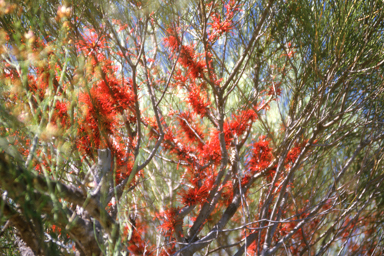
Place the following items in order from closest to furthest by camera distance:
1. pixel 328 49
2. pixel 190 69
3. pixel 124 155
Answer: pixel 328 49 → pixel 124 155 → pixel 190 69

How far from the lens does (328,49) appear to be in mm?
1217

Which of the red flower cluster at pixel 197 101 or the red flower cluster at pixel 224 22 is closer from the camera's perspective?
the red flower cluster at pixel 224 22

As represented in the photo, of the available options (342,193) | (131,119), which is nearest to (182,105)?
(131,119)

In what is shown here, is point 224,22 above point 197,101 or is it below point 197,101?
above

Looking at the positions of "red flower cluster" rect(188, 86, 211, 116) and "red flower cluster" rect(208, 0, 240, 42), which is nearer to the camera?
"red flower cluster" rect(208, 0, 240, 42)

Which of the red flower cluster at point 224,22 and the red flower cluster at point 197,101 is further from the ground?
the red flower cluster at point 224,22

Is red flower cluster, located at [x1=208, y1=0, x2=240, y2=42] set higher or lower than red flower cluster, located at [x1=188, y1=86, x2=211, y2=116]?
higher

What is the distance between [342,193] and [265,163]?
1.25 ft

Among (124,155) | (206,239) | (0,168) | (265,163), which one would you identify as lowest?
(0,168)

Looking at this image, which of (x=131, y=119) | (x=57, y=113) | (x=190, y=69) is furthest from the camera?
(x=190, y=69)

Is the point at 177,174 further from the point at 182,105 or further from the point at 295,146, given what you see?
the point at 295,146

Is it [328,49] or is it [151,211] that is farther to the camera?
[151,211]

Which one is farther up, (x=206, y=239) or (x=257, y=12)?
(x=257, y=12)

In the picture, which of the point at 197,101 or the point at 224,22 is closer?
the point at 224,22
